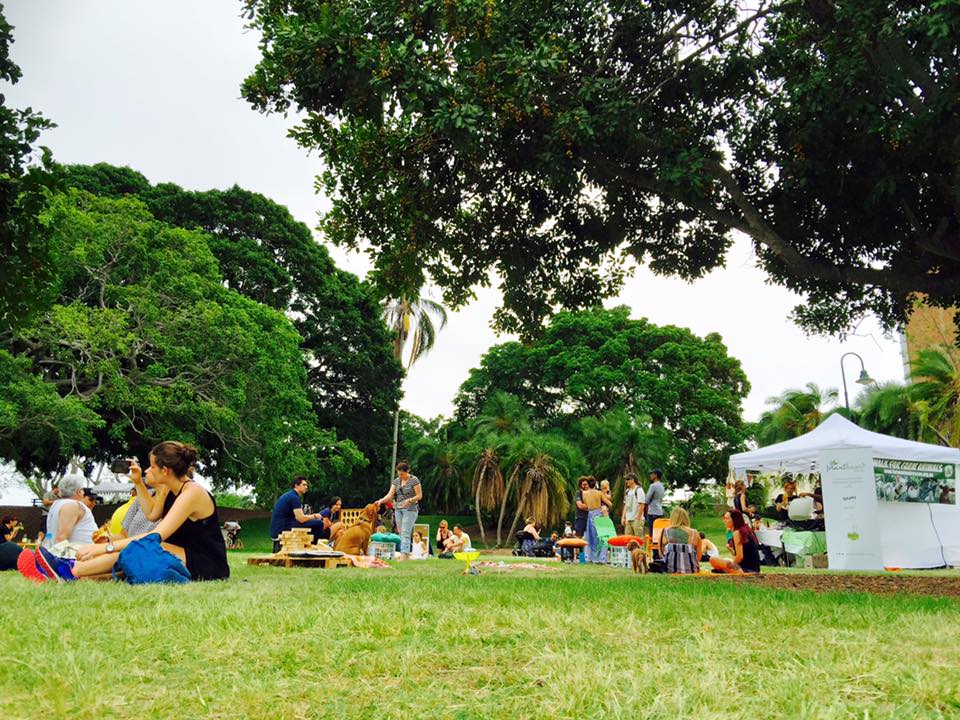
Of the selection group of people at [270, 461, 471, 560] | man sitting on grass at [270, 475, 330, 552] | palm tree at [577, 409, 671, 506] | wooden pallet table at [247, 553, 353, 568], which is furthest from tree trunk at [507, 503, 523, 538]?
wooden pallet table at [247, 553, 353, 568]

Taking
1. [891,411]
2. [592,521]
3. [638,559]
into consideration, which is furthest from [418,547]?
[891,411]

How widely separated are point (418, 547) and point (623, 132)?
10551 mm

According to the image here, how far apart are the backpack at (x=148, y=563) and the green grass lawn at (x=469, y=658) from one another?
1174mm

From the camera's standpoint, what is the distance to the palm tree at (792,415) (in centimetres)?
3853

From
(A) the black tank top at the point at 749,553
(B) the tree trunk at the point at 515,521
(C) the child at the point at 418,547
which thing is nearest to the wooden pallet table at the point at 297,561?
(C) the child at the point at 418,547

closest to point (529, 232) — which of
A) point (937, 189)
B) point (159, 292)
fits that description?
point (937, 189)

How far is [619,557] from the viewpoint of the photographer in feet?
49.5

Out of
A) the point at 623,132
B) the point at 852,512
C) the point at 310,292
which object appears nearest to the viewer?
the point at 623,132

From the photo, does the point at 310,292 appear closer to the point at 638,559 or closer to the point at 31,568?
the point at 638,559

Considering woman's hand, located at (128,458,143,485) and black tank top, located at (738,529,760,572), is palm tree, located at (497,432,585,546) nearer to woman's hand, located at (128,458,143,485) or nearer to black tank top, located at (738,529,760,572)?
black tank top, located at (738,529,760,572)

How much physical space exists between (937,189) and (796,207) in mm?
1566

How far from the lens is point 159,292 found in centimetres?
2498

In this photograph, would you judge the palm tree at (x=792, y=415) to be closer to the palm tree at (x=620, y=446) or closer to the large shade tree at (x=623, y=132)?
the palm tree at (x=620, y=446)

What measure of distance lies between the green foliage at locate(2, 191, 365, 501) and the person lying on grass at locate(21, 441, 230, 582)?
15.4m
